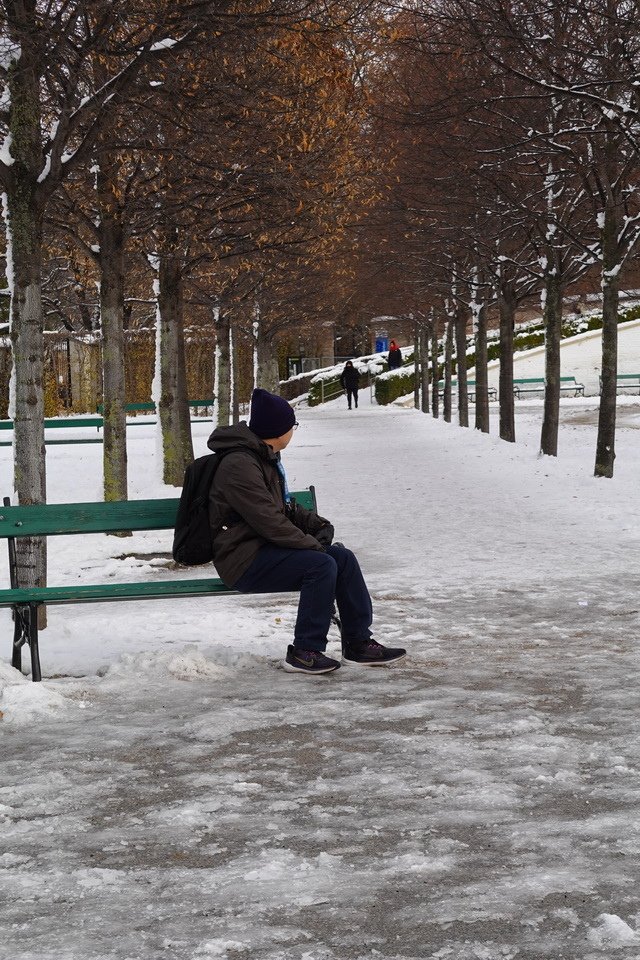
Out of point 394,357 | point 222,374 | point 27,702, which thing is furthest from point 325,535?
point 394,357

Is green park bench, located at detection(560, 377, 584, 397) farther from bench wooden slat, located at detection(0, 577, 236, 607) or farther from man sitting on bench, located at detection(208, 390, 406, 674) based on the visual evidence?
bench wooden slat, located at detection(0, 577, 236, 607)

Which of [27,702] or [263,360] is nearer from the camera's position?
[27,702]

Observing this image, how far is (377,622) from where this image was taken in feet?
24.4

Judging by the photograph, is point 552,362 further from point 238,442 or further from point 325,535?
point 238,442

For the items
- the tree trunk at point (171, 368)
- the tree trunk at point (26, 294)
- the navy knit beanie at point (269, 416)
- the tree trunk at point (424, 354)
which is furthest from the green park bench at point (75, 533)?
the tree trunk at point (424, 354)

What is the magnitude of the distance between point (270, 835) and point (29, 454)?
3.95 metres

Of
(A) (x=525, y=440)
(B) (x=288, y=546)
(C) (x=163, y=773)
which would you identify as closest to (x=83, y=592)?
(B) (x=288, y=546)

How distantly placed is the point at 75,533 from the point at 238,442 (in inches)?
42.2

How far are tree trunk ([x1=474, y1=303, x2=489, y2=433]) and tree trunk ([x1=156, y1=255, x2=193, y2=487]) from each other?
10.0 meters

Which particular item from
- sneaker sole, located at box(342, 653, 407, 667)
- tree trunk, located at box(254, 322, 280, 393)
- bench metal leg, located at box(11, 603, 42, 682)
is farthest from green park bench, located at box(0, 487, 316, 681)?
tree trunk, located at box(254, 322, 280, 393)

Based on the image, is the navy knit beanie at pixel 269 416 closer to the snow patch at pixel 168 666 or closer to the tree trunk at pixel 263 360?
the snow patch at pixel 168 666

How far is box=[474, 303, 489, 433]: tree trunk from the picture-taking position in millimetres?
25000

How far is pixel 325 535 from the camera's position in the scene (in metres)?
6.56

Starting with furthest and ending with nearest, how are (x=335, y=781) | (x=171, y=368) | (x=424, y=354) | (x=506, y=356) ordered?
(x=424, y=354) < (x=506, y=356) < (x=171, y=368) < (x=335, y=781)
